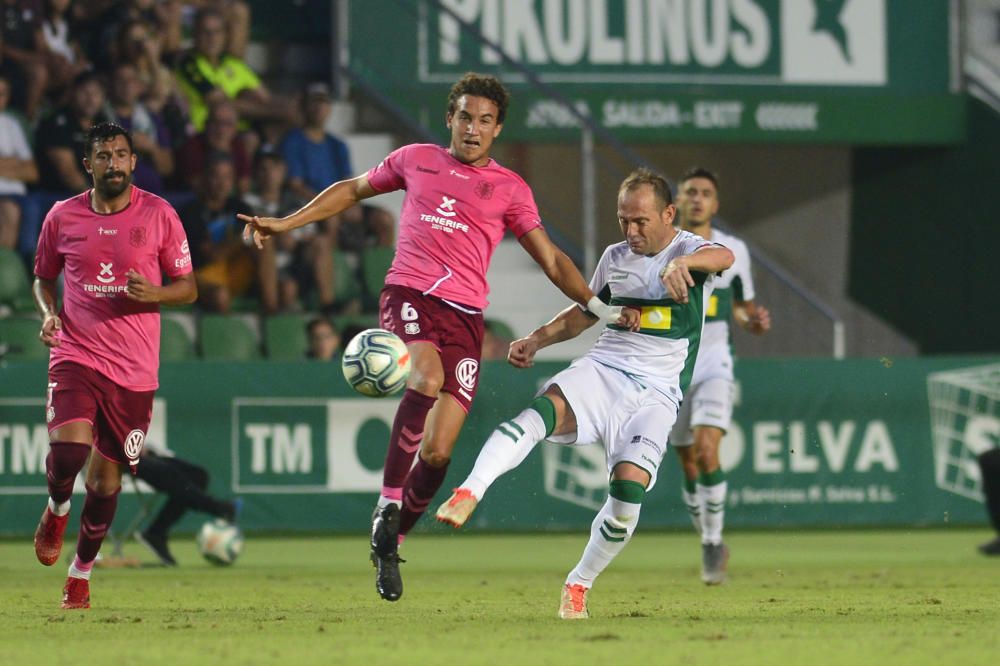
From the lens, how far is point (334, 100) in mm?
18938

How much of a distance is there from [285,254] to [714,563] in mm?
7164

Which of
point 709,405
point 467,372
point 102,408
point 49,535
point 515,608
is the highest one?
point 467,372

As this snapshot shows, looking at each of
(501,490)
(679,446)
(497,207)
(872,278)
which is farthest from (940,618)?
(872,278)

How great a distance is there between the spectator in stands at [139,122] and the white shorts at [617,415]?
883 centimetres

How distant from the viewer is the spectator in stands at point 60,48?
16.9 m

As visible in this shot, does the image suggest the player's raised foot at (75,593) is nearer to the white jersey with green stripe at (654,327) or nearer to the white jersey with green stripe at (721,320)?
the white jersey with green stripe at (654,327)

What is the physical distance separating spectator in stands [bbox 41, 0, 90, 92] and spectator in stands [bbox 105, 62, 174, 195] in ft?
1.82

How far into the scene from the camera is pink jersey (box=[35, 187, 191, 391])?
8.81m

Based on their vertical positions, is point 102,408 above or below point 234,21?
below

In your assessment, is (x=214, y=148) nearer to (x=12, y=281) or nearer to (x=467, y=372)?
(x=12, y=281)

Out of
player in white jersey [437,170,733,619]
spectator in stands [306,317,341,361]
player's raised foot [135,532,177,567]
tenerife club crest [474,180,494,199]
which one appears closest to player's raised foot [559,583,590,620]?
player in white jersey [437,170,733,619]

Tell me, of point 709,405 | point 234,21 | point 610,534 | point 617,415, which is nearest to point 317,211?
point 617,415

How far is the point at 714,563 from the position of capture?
11.0 meters

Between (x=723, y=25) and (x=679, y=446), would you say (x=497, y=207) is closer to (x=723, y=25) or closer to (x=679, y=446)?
A: (x=679, y=446)
